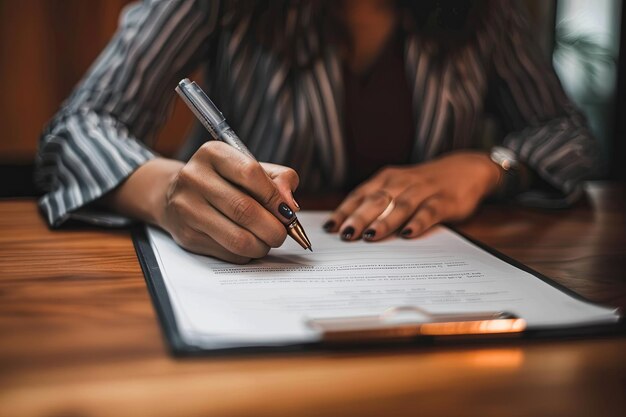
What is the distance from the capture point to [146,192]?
765 mm

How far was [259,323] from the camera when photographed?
1.55ft

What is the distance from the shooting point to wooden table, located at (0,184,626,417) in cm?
38

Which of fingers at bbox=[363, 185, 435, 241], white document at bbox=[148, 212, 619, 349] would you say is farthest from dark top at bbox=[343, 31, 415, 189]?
white document at bbox=[148, 212, 619, 349]

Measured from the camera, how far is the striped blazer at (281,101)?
91 cm

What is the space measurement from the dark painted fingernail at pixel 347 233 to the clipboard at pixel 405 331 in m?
0.23

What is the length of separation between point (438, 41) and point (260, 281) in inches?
26.5

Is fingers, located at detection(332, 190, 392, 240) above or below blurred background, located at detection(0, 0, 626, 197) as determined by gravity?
above

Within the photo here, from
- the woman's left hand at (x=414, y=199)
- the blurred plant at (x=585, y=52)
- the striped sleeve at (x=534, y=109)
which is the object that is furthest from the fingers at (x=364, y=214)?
the blurred plant at (x=585, y=52)

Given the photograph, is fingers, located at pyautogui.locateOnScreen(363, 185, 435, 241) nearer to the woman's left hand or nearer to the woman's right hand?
the woman's left hand

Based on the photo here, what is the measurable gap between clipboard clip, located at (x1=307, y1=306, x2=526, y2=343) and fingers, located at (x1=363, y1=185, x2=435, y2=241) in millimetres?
241

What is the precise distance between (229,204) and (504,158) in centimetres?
53

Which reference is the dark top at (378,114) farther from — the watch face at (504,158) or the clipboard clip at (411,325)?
the clipboard clip at (411,325)

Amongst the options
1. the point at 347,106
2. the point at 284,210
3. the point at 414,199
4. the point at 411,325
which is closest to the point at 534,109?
the point at 347,106

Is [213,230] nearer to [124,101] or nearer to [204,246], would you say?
[204,246]
